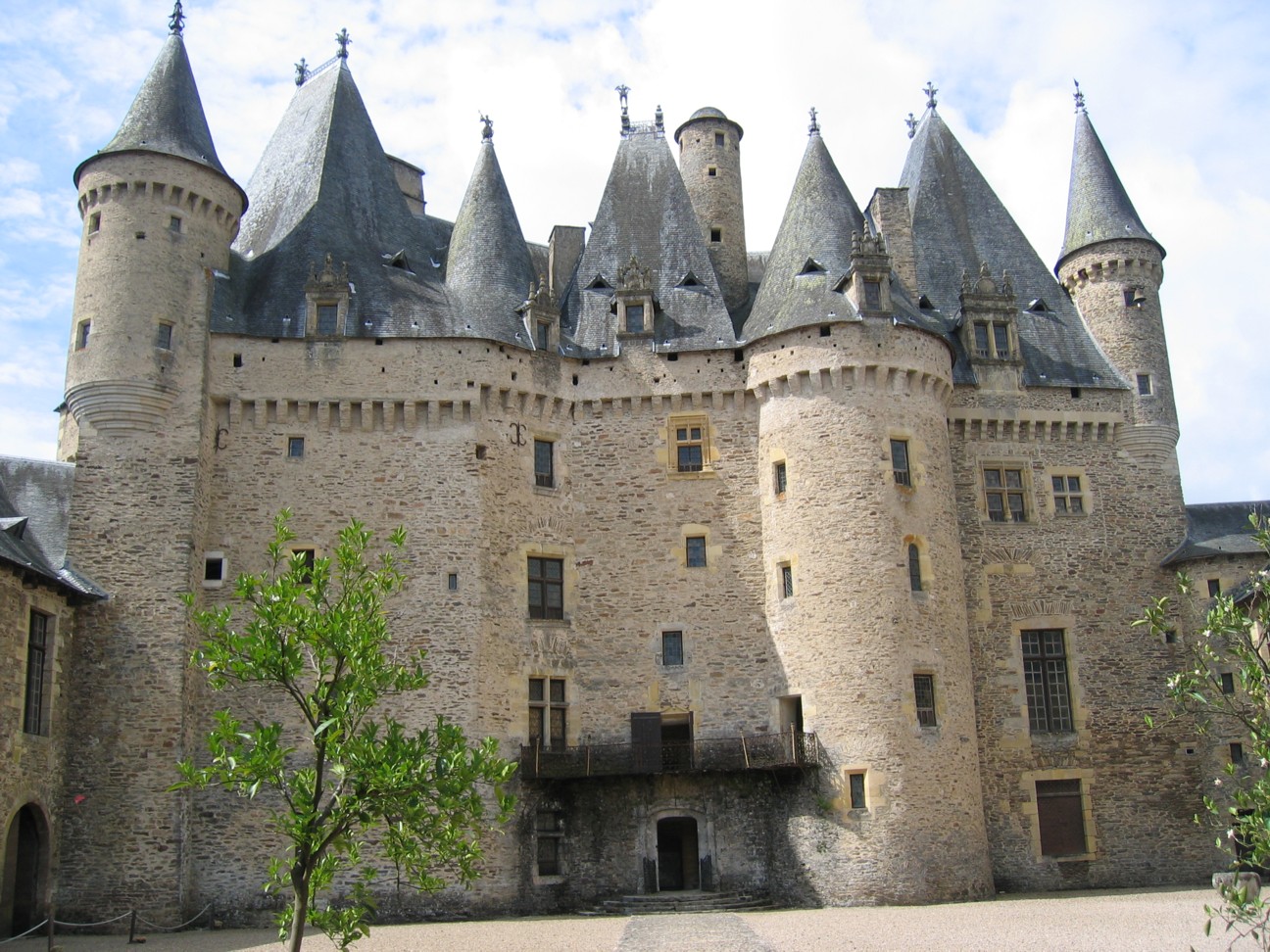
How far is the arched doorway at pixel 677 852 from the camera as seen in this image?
26.8 meters

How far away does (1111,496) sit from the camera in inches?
1188

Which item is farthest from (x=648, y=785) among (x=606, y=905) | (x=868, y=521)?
(x=868, y=521)

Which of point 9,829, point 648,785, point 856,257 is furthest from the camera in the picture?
point 856,257

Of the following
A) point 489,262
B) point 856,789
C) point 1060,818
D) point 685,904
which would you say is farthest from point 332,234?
point 1060,818

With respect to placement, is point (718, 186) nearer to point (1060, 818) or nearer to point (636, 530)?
point (636, 530)

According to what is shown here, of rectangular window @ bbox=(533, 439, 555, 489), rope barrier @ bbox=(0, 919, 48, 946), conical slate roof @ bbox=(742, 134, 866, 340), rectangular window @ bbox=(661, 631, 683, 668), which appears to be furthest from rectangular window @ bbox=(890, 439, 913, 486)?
rope barrier @ bbox=(0, 919, 48, 946)

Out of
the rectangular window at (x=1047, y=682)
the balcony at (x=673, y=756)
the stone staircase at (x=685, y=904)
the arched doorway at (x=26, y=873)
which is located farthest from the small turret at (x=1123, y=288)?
the arched doorway at (x=26, y=873)

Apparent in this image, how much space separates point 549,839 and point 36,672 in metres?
10.7

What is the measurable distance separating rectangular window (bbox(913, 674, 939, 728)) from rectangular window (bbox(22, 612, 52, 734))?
56.4 feet

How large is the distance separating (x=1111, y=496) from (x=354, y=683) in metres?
22.4

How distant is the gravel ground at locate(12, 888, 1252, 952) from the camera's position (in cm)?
1819

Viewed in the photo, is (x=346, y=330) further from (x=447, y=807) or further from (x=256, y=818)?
(x=447, y=807)

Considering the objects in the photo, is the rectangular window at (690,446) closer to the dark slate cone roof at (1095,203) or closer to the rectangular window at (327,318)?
the rectangular window at (327,318)

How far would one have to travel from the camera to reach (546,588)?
27891 millimetres
